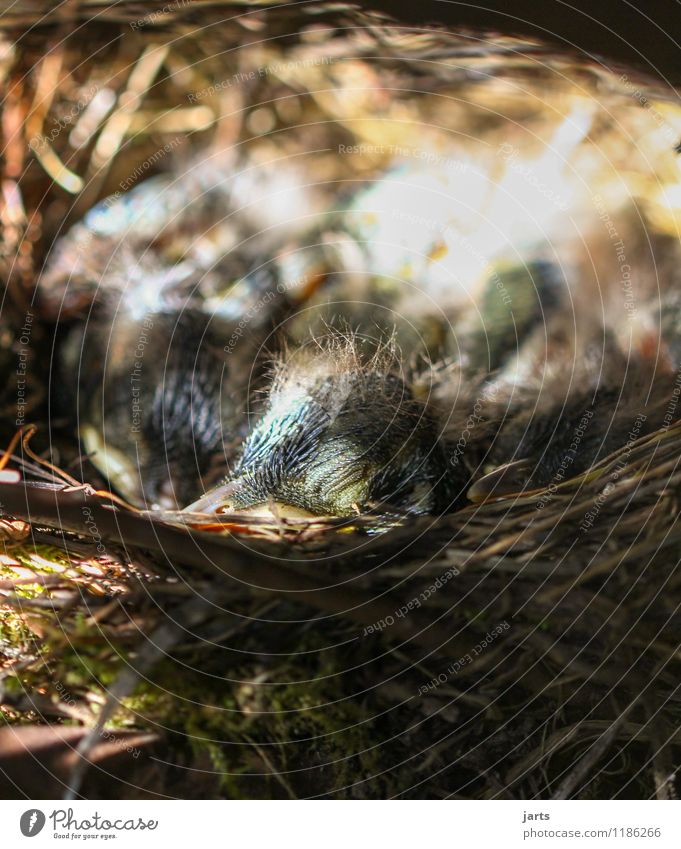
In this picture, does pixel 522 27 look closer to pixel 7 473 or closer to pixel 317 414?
pixel 317 414

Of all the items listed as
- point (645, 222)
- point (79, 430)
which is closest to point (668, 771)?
point (645, 222)

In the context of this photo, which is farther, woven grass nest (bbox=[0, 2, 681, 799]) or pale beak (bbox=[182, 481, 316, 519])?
pale beak (bbox=[182, 481, 316, 519])

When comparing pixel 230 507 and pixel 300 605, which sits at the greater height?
pixel 230 507

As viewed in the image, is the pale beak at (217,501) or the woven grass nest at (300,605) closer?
the woven grass nest at (300,605)

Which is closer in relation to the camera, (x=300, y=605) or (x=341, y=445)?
(x=300, y=605)

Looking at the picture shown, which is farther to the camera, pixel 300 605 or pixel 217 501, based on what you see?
pixel 217 501

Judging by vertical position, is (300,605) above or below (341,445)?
below

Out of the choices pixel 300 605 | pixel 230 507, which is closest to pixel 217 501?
pixel 230 507

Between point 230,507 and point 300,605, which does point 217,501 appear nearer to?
point 230,507
